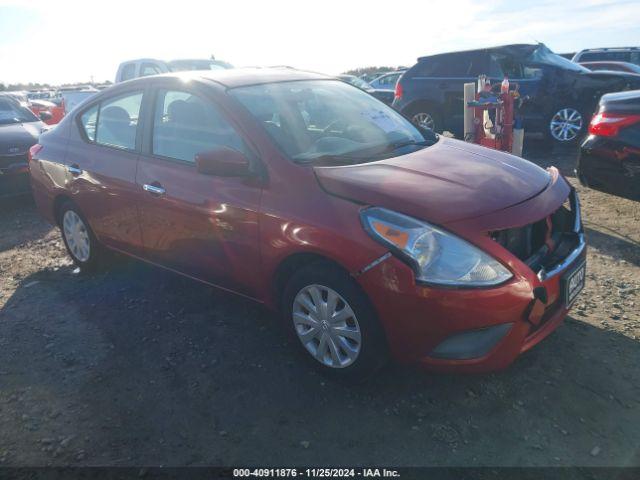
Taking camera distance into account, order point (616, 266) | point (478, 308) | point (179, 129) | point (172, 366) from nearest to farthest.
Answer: point (478, 308)
point (172, 366)
point (179, 129)
point (616, 266)

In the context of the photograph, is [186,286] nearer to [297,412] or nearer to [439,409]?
[297,412]

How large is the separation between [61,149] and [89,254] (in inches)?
36.1

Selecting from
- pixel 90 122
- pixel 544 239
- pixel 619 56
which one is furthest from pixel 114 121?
pixel 619 56

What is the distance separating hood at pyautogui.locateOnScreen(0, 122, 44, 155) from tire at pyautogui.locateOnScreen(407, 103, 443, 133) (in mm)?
6239

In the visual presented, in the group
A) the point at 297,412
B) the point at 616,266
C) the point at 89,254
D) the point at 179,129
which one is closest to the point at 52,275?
the point at 89,254

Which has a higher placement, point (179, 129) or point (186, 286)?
point (179, 129)

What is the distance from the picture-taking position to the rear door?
3.77 metres

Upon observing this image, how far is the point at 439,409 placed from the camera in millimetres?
2684

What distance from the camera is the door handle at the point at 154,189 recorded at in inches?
135

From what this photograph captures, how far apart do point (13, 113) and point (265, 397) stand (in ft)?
24.1

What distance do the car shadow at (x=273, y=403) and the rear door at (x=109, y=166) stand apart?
78 centimetres

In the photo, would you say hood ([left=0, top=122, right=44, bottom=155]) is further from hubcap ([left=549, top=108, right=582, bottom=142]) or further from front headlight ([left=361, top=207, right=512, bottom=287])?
hubcap ([left=549, top=108, right=582, bottom=142])

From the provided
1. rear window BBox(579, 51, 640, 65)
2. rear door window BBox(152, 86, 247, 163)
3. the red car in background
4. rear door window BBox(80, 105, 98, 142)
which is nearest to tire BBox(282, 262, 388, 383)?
rear door window BBox(152, 86, 247, 163)

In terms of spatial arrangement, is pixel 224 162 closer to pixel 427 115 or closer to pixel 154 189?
pixel 154 189
